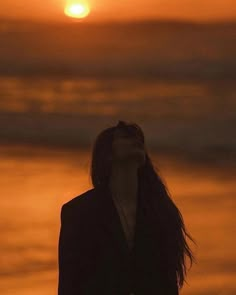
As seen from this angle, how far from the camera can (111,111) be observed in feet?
52.5

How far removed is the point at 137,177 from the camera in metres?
4.19

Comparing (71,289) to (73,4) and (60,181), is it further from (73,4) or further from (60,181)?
(73,4)

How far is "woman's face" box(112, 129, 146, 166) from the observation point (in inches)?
162

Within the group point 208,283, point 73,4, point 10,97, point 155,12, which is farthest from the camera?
point 155,12

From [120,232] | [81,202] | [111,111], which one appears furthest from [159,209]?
[111,111]

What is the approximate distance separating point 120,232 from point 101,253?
88 mm

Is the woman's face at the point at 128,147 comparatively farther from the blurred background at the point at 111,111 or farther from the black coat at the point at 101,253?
the blurred background at the point at 111,111

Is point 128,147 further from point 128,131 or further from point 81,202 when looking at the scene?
point 81,202

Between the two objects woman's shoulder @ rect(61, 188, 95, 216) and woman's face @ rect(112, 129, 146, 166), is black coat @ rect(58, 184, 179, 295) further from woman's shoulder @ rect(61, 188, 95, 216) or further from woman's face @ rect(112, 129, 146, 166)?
woman's face @ rect(112, 129, 146, 166)

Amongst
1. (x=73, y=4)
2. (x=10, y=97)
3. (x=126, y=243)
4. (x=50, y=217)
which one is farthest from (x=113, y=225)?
(x=73, y=4)

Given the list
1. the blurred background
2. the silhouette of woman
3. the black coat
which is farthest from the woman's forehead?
the blurred background

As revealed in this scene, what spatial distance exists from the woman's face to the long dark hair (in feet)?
0.04

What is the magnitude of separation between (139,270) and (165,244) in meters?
0.12

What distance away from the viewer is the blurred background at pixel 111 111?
8.72 metres
